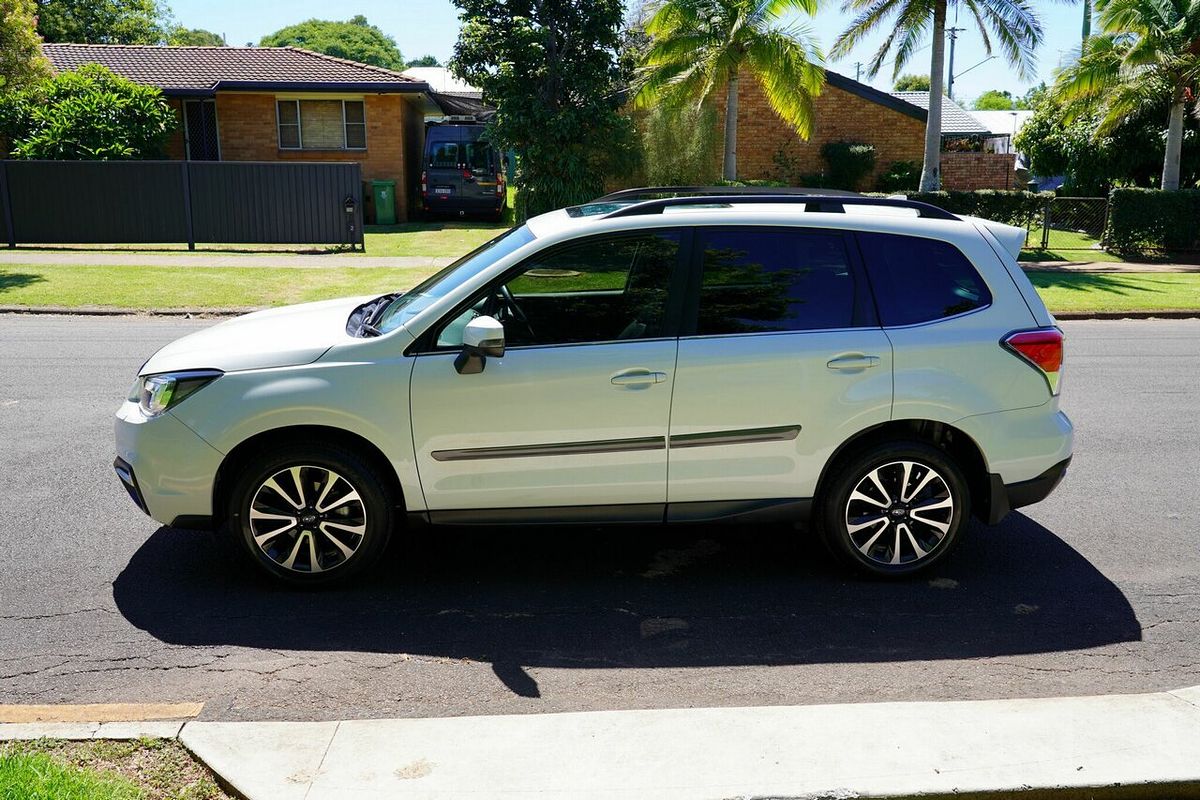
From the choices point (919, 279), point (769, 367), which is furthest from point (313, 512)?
point (919, 279)

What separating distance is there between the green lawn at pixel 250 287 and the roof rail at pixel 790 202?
10.4 metres

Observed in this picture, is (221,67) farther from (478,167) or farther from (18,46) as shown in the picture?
(18,46)

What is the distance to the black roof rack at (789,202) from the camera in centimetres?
530

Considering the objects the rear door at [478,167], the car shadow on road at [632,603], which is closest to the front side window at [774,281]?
the car shadow on road at [632,603]

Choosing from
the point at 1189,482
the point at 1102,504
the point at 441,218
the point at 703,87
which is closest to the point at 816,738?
the point at 1102,504

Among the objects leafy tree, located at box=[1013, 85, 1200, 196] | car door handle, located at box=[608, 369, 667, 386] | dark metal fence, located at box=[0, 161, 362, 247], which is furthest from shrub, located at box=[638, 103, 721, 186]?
car door handle, located at box=[608, 369, 667, 386]

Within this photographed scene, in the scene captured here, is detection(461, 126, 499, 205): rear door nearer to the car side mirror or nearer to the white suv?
the white suv

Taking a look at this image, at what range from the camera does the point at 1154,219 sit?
22562mm

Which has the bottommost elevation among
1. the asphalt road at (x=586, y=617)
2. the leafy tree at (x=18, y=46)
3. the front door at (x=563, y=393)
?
the asphalt road at (x=586, y=617)

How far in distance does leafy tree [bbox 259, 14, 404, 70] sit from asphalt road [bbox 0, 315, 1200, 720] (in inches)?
4452

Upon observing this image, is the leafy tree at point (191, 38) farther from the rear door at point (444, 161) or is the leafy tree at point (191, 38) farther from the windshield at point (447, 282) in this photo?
the windshield at point (447, 282)

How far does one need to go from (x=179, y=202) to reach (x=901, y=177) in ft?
59.4

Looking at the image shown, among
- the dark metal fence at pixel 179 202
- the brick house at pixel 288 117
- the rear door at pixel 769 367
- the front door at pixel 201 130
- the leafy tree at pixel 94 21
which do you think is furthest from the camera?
the leafy tree at pixel 94 21

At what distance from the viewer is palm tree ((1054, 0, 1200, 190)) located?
863 inches
